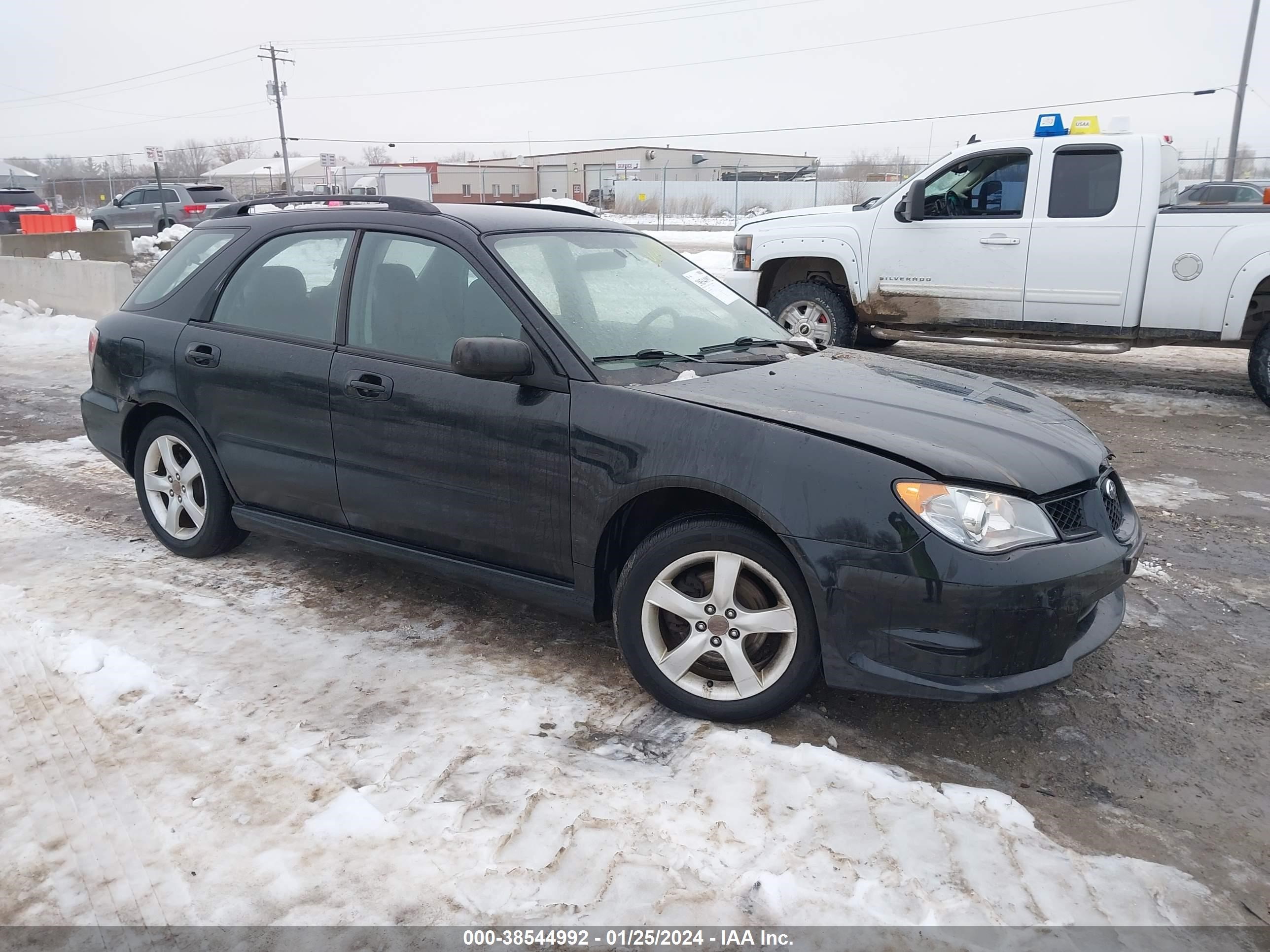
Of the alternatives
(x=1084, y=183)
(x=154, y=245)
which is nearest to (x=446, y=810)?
(x=1084, y=183)

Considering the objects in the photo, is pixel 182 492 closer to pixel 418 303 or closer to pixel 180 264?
pixel 180 264

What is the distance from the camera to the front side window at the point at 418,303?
3684mm

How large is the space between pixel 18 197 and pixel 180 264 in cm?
2784

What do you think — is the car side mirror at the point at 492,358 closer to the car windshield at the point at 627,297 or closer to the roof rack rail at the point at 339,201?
the car windshield at the point at 627,297

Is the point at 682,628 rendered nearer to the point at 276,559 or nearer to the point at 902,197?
the point at 276,559

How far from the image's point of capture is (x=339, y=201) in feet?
15.1

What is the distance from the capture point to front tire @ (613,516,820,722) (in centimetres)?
304

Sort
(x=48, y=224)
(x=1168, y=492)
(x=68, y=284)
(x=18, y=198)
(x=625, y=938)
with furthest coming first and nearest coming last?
(x=18, y=198) < (x=48, y=224) < (x=68, y=284) < (x=1168, y=492) < (x=625, y=938)

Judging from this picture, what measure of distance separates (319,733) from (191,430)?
2.03 metres

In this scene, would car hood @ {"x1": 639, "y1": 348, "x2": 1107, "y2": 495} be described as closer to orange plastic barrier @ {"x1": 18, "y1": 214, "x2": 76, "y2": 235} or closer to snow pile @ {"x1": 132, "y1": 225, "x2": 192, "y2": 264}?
snow pile @ {"x1": 132, "y1": 225, "x2": 192, "y2": 264}

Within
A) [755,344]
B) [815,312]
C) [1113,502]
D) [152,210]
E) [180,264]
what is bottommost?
[815,312]

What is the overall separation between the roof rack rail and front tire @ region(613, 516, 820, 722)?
5.99ft

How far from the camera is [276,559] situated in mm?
4793

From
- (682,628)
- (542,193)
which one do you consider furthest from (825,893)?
(542,193)
